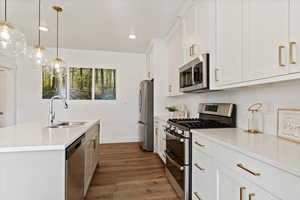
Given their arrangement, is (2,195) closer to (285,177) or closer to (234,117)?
(285,177)

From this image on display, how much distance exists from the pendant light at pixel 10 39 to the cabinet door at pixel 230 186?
253cm

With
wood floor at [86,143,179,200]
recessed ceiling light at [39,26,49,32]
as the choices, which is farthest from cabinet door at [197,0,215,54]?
recessed ceiling light at [39,26,49,32]

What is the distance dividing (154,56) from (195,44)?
5.75ft

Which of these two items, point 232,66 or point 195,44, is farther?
point 195,44

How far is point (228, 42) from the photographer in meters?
1.60

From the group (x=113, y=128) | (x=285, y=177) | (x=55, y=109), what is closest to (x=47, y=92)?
(x=55, y=109)

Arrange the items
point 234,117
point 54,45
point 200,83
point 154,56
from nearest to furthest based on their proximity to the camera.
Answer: point 234,117, point 200,83, point 154,56, point 54,45

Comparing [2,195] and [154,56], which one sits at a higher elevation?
[154,56]

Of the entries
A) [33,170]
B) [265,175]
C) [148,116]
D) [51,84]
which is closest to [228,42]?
[265,175]

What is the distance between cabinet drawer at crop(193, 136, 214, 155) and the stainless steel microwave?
66 cm

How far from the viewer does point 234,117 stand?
75.7 inches

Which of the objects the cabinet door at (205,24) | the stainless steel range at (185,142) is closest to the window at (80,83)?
the stainless steel range at (185,142)

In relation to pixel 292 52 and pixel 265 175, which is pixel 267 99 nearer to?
pixel 292 52

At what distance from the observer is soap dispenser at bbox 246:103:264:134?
1598 mm
